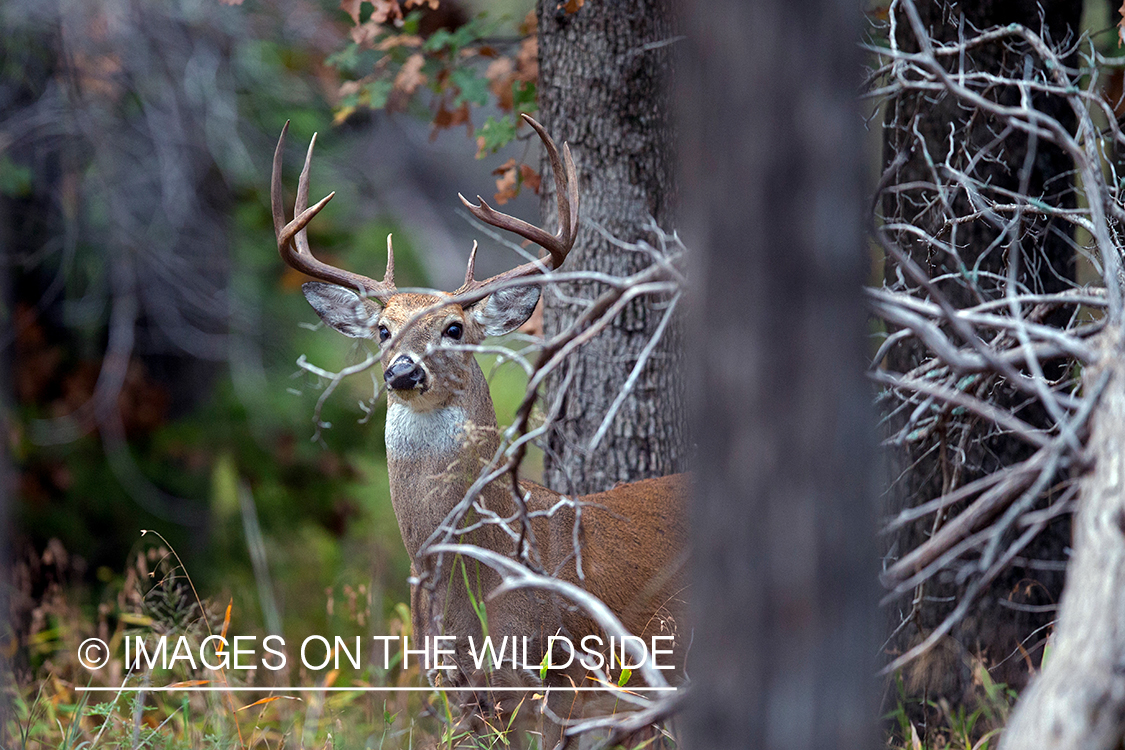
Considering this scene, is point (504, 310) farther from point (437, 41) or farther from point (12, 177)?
point (12, 177)

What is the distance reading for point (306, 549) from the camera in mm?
8797

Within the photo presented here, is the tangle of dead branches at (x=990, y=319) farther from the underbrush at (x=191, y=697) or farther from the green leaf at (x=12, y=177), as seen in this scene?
the green leaf at (x=12, y=177)

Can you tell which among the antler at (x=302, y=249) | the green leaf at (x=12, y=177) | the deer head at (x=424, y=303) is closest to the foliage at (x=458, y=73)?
the deer head at (x=424, y=303)

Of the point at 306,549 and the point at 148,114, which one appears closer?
the point at 148,114

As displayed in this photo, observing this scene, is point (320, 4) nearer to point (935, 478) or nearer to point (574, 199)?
point (574, 199)

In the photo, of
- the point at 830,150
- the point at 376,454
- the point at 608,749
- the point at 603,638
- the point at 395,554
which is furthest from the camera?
the point at 395,554

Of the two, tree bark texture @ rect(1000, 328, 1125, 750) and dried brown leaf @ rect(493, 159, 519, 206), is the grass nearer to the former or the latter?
tree bark texture @ rect(1000, 328, 1125, 750)

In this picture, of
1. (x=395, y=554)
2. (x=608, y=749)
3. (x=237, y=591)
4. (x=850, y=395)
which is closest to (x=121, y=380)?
(x=237, y=591)

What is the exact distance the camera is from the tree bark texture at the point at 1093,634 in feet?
5.58

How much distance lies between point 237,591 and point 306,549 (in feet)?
7.19

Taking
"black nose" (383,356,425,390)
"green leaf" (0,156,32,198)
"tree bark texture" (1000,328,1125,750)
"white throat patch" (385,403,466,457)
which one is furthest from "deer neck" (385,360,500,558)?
"green leaf" (0,156,32,198)
